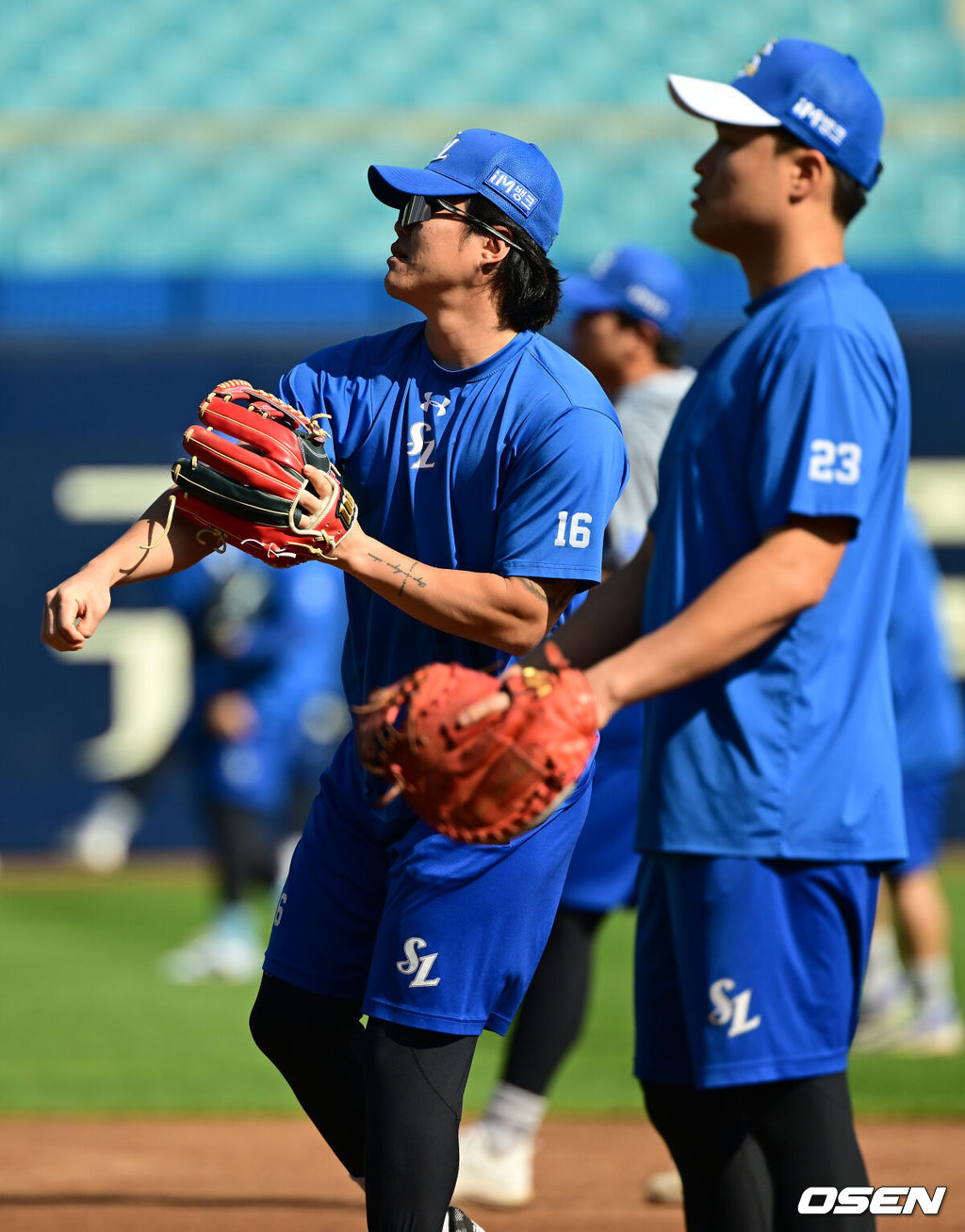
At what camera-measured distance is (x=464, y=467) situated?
304 cm

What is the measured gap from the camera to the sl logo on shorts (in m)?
2.56

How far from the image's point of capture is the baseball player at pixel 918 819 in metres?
6.26

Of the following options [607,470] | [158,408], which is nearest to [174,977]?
[158,408]

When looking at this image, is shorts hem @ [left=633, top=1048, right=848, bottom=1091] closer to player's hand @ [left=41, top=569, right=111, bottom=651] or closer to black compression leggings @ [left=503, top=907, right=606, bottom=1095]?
player's hand @ [left=41, top=569, right=111, bottom=651]

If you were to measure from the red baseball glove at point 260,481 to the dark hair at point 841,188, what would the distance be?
0.89 meters

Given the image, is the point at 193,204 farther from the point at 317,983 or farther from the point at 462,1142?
the point at 317,983

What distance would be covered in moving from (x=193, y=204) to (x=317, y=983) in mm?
11299

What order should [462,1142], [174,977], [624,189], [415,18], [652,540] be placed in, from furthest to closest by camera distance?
[415,18] < [624,189] < [174,977] < [462,1142] < [652,540]

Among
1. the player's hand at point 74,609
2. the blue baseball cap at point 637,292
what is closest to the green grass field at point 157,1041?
the blue baseball cap at point 637,292

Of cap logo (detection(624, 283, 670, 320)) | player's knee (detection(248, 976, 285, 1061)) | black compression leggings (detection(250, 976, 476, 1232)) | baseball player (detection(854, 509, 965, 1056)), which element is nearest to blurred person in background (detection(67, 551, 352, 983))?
baseball player (detection(854, 509, 965, 1056))

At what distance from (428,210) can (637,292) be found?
1958 mm

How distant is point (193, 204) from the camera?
13.5m

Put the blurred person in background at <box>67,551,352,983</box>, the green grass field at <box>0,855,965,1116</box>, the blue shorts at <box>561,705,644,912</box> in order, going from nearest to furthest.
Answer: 1. the blue shorts at <box>561,705,644,912</box>
2. the green grass field at <box>0,855,965,1116</box>
3. the blurred person in background at <box>67,551,352,983</box>

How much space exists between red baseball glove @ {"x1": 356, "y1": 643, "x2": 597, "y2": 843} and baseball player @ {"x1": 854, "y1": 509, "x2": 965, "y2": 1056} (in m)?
4.12
